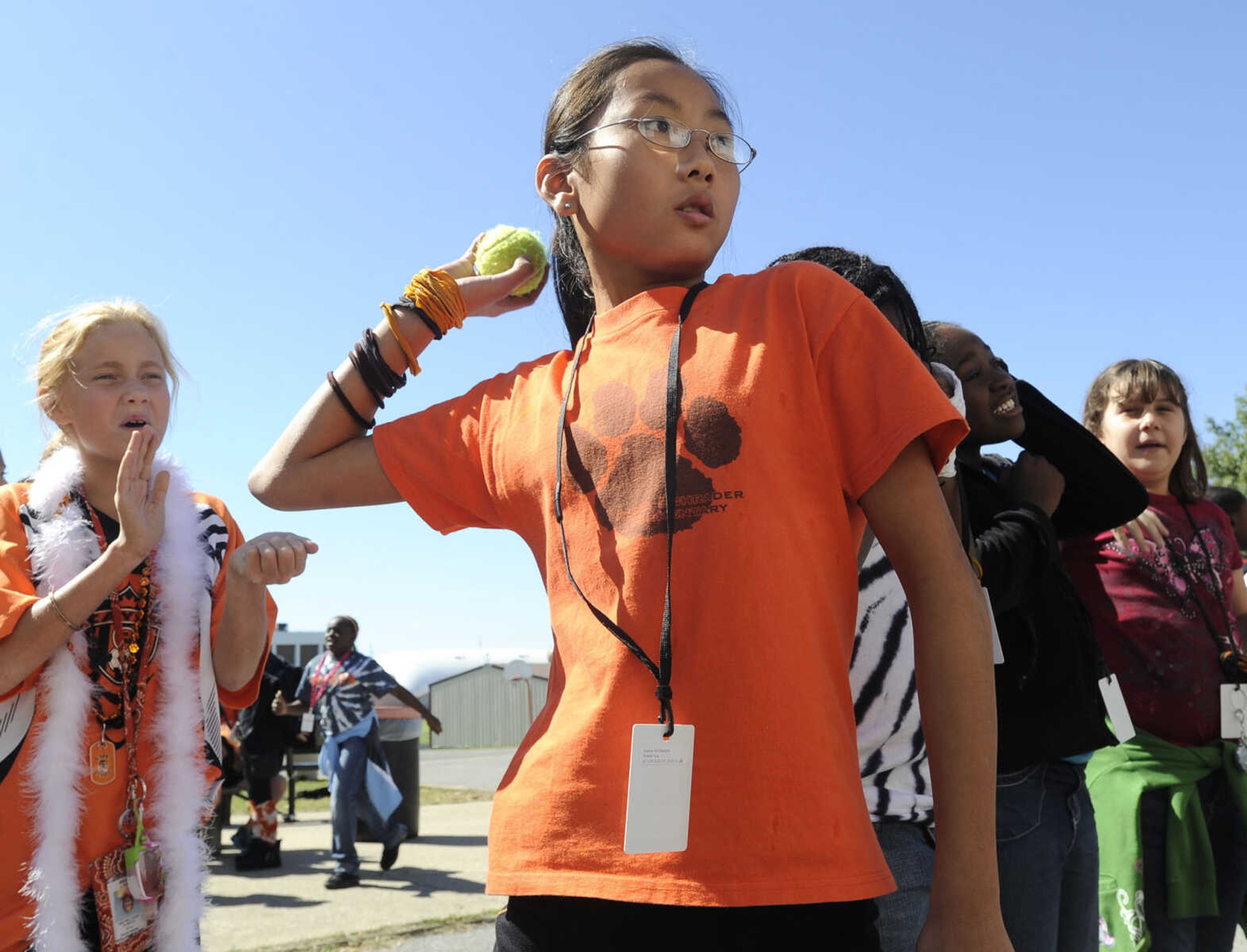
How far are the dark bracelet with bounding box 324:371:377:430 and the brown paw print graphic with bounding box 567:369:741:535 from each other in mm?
528

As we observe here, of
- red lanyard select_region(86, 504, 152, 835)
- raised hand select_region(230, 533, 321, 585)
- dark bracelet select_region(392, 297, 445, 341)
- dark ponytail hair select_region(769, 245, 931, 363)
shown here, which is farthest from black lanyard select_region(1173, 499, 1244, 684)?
red lanyard select_region(86, 504, 152, 835)

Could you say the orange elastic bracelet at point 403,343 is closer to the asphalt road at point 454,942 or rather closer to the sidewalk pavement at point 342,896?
the sidewalk pavement at point 342,896

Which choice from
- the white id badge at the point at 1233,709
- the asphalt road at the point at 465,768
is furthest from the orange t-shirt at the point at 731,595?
the asphalt road at the point at 465,768

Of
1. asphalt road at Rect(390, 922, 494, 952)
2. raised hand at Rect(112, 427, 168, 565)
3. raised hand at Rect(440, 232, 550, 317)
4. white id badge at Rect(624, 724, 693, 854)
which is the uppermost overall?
raised hand at Rect(440, 232, 550, 317)

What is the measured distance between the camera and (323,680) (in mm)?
8414

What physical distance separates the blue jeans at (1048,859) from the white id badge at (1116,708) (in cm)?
25

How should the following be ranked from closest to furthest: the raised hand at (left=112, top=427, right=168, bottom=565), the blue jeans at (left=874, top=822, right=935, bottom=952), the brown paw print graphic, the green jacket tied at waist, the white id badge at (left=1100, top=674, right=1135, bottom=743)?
the brown paw print graphic, the blue jeans at (left=874, top=822, right=935, bottom=952), the raised hand at (left=112, top=427, right=168, bottom=565), the white id badge at (left=1100, top=674, right=1135, bottom=743), the green jacket tied at waist

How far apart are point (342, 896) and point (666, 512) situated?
6302mm

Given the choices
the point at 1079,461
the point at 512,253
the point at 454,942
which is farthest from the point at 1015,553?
the point at 454,942

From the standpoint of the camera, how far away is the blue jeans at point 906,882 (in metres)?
1.77

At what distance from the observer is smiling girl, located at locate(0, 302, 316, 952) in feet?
7.31

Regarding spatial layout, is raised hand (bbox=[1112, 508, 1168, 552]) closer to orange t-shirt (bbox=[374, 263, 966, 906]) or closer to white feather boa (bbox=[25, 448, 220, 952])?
orange t-shirt (bbox=[374, 263, 966, 906])

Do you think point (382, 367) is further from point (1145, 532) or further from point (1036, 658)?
point (1145, 532)

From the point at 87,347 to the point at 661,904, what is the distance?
77.8 inches
